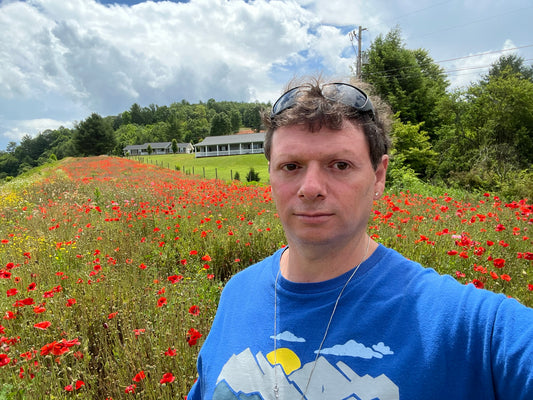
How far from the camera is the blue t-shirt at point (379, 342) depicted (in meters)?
0.81

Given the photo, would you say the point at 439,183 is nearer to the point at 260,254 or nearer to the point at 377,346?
the point at 260,254

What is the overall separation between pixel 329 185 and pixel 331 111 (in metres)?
0.25

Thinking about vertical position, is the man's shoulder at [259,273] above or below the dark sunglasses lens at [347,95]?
below

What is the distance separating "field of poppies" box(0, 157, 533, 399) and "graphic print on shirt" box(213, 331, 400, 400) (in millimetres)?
955

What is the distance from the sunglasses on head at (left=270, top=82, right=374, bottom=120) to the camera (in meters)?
1.16

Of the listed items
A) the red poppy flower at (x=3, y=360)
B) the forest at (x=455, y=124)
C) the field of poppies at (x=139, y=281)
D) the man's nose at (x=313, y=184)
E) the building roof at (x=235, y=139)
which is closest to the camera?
the man's nose at (x=313, y=184)

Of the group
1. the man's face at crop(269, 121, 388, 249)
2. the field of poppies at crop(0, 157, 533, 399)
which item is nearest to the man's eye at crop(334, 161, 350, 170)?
the man's face at crop(269, 121, 388, 249)

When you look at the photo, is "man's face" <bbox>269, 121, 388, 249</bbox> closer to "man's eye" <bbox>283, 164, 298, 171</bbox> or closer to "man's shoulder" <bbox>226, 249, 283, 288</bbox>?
"man's eye" <bbox>283, 164, 298, 171</bbox>

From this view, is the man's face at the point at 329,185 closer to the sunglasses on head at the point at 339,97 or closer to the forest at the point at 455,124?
the sunglasses on head at the point at 339,97

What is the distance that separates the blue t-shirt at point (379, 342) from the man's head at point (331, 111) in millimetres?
433

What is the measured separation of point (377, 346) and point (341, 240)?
345 mm

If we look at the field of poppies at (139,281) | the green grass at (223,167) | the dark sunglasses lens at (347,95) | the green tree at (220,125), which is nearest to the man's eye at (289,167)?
the dark sunglasses lens at (347,95)

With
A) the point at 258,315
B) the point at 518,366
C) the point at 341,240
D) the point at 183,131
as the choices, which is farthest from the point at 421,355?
the point at 183,131

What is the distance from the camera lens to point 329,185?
1.10 meters
